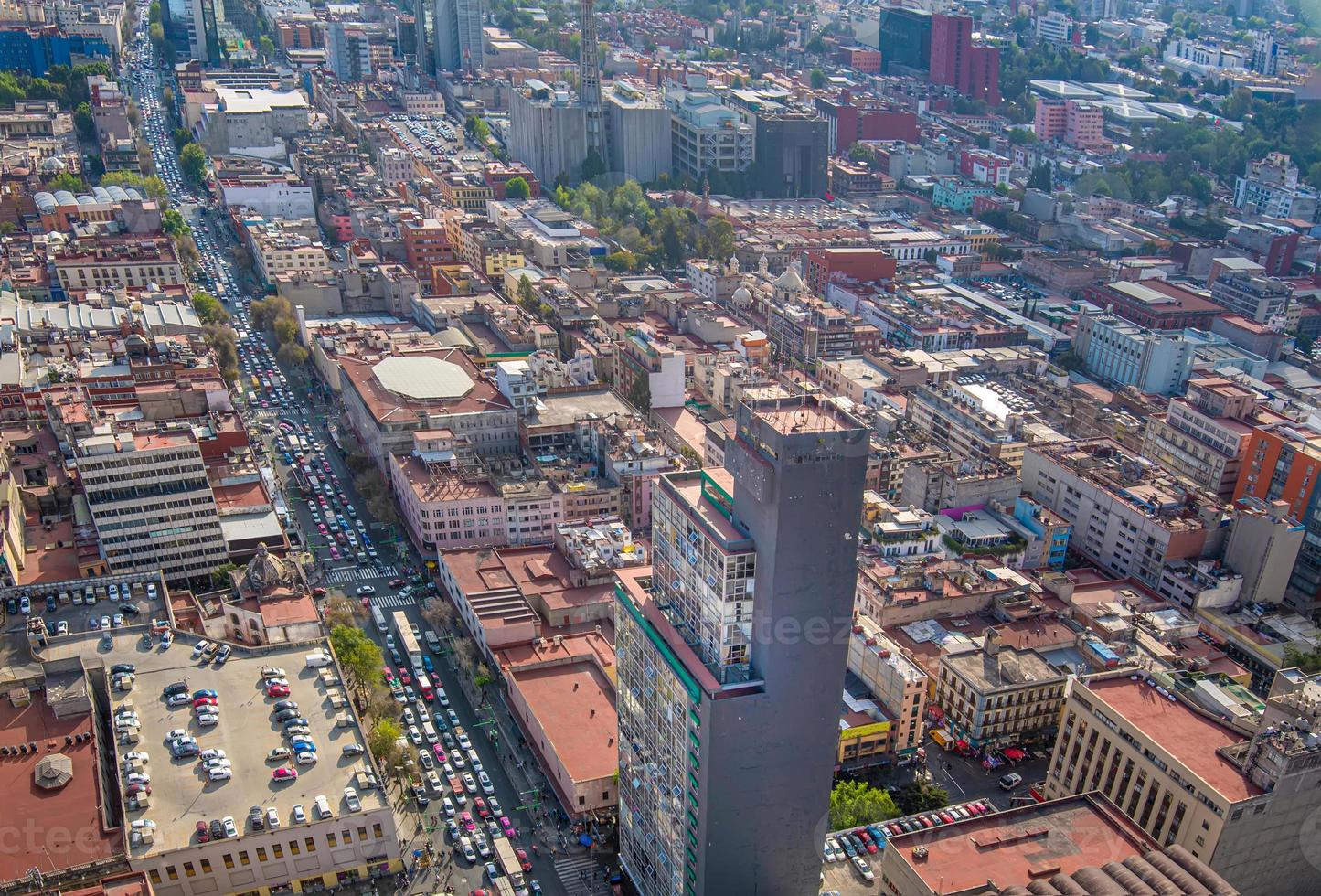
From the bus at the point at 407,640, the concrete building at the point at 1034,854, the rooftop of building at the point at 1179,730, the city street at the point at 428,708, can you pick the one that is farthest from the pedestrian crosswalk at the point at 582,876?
the rooftop of building at the point at 1179,730

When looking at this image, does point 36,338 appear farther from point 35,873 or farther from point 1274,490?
point 1274,490

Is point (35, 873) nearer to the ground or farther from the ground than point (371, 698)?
farther from the ground

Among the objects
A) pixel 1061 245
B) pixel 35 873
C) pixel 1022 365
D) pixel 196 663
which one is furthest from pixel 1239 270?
pixel 35 873

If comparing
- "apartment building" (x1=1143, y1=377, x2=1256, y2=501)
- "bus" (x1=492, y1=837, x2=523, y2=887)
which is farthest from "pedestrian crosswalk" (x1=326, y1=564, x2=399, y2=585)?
"apartment building" (x1=1143, y1=377, x2=1256, y2=501)

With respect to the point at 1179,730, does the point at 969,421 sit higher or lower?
lower

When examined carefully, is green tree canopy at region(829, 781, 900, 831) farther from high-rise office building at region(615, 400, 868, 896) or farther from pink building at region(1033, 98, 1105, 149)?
pink building at region(1033, 98, 1105, 149)

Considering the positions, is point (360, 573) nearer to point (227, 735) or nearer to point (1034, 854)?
point (227, 735)

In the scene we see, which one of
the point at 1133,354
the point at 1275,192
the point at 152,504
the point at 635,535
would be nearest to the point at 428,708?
the point at 635,535
